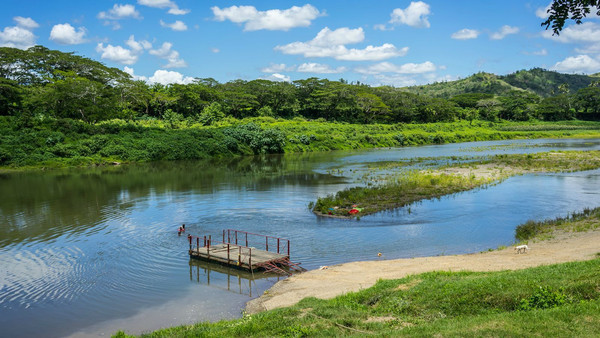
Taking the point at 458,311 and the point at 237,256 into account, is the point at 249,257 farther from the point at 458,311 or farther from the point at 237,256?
the point at 458,311

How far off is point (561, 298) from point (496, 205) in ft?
79.2

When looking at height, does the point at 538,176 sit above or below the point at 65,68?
below

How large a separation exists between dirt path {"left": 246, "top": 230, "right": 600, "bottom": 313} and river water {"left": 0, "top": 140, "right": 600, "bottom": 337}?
133 centimetres

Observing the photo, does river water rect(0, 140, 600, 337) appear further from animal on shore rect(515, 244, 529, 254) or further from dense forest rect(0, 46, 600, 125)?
dense forest rect(0, 46, 600, 125)

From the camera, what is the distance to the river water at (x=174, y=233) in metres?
18.0

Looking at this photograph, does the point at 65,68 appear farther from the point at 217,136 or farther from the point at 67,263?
the point at 67,263

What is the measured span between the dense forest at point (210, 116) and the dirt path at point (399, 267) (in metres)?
57.3

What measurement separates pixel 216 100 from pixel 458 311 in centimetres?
10419

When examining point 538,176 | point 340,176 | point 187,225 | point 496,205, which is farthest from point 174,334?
point 538,176

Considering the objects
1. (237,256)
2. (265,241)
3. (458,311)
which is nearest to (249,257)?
(237,256)

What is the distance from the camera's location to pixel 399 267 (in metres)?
20.0

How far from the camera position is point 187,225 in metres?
30.7

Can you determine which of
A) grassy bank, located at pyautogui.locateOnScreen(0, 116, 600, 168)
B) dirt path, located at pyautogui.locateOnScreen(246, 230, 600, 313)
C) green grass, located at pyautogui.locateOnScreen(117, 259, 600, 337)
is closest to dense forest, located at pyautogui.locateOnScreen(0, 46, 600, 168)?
grassy bank, located at pyautogui.locateOnScreen(0, 116, 600, 168)

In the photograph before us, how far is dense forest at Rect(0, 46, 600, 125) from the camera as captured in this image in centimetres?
7738
